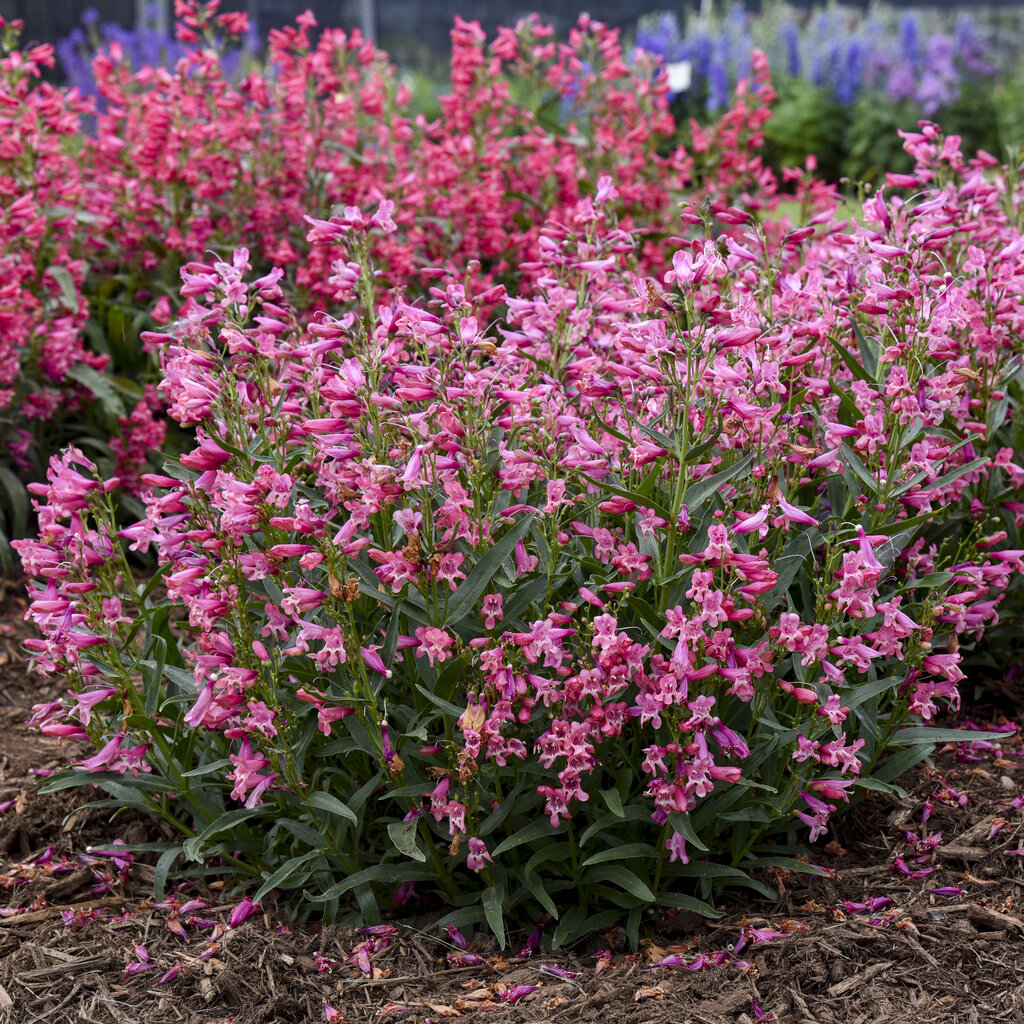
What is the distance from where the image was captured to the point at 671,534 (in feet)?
7.47

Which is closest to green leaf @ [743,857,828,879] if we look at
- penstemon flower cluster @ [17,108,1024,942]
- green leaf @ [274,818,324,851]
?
penstemon flower cluster @ [17,108,1024,942]

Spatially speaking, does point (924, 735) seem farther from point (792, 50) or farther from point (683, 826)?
point (792, 50)

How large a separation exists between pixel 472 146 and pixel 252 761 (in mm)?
4151

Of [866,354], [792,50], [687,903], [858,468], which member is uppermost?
[792,50]

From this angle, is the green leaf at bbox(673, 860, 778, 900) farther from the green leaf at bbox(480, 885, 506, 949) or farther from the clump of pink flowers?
the green leaf at bbox(480, 885, 506, 949)

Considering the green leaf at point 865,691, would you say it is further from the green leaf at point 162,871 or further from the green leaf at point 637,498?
the green leaf at point 162,871

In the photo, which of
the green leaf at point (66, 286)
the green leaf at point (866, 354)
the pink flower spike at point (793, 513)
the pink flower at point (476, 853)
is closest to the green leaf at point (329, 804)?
the pink flower at point (476, 853)

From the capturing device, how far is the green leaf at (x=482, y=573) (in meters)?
2.24

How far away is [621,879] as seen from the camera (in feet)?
7.77

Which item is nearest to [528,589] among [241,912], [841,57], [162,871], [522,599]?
[522,599]

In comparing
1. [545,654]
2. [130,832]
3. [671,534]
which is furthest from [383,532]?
[130,832]

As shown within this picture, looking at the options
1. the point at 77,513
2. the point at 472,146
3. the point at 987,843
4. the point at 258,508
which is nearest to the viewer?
the point at 258,508

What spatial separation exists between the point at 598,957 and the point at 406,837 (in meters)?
0.53

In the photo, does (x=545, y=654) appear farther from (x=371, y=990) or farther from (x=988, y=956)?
(x=988, y=956)
